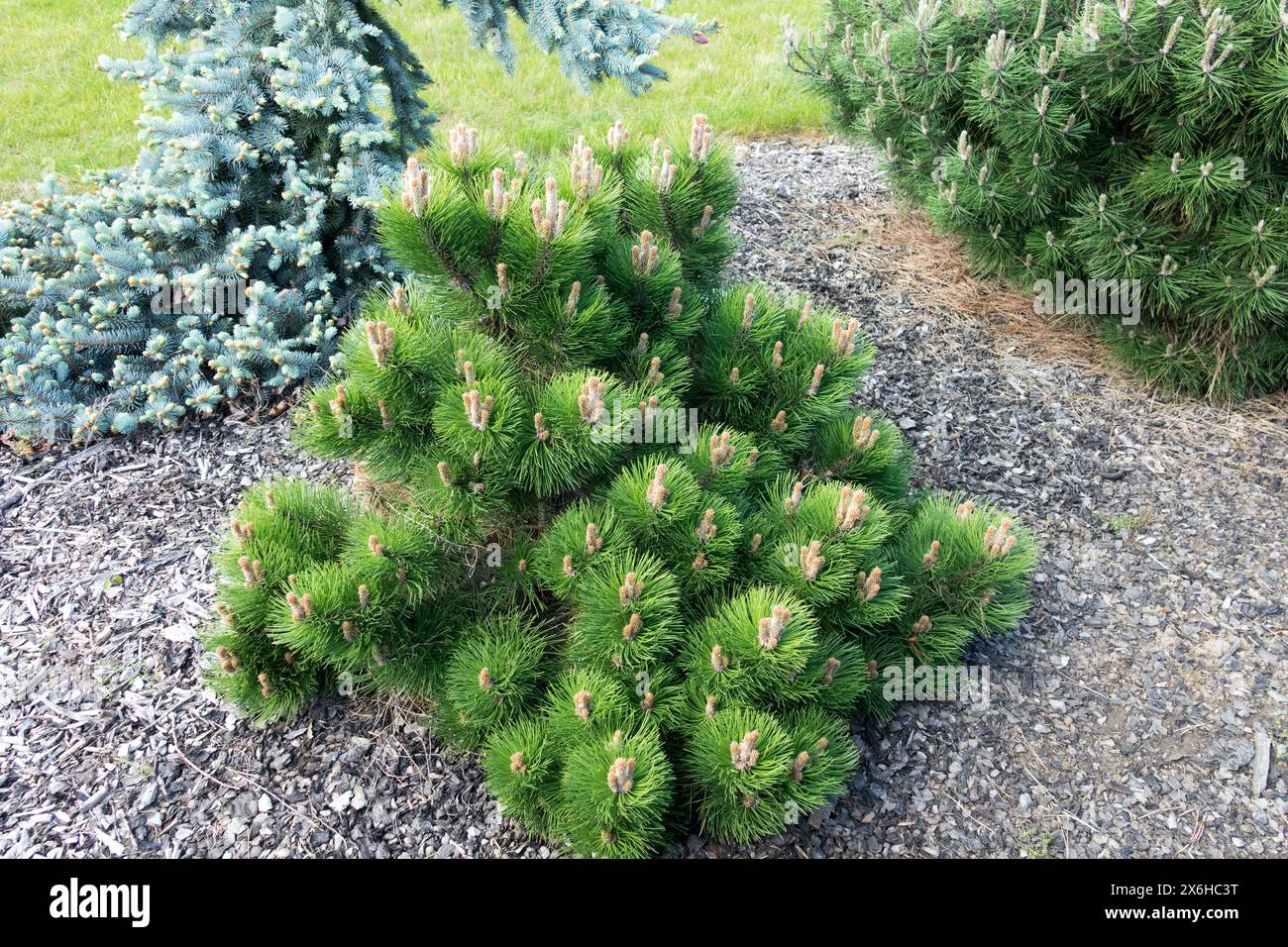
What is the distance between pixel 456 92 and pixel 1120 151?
4843 mm

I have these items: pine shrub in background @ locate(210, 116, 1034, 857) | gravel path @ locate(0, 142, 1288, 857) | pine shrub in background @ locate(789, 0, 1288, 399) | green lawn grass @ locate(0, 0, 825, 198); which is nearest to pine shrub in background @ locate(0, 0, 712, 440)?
gravel path @ locate(0, 142, 1288, 857)

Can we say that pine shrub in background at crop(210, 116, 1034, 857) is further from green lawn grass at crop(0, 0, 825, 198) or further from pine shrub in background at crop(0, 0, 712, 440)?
green lawn grass at crop(0, 0, 825, 198)

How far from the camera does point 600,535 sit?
8.18 ft

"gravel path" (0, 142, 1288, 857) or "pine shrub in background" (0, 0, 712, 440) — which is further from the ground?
"pine shrub in background" (0, 0, 712, 440)

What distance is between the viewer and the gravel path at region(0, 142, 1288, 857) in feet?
8.75

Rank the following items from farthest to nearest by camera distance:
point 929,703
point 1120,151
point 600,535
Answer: point 1120,151 → point 929,703 → point 600,535

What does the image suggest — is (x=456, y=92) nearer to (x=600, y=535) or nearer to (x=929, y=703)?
(x=600, y=535)

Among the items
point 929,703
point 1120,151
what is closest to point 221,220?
point 929,703

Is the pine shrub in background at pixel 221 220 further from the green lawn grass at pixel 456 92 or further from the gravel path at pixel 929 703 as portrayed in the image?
the green lawn grass at pixel 456 92

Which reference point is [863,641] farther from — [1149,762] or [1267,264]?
[1267,264]

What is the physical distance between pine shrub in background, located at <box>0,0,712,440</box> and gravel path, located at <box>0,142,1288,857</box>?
0.29 m

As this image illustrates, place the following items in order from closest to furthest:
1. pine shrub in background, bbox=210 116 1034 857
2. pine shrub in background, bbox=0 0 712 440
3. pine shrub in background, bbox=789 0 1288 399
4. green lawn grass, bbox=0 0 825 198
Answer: pine shrub in background, bbox=210 116 1034 857 → pine shrub in background, bbox=789 0 1288 399 → pine shrub in background, bbox=0 0 712 440 → green lawn grass, bbox=0 0 825 198

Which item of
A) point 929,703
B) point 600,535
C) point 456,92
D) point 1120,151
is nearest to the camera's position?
point 600,535

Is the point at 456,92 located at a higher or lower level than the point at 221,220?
higher
